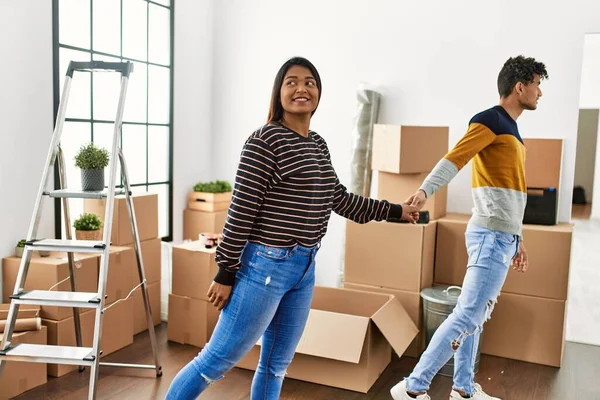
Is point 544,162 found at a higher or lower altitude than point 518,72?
lower

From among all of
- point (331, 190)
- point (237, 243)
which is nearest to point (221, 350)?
point (237, 243)

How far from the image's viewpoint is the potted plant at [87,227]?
3.25m

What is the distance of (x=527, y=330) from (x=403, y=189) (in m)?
1.05

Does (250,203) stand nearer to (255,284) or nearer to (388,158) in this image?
(255,284)

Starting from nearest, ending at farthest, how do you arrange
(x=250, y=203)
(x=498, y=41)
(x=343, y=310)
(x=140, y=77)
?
1. (x=250, y=203)
2. (x=343, y=310)
3. (x=498, y=41)
4. (x=140, y=77)

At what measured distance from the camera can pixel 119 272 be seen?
10.9 feet

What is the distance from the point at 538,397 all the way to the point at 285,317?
64.2 inches

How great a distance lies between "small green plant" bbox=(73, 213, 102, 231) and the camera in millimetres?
3250

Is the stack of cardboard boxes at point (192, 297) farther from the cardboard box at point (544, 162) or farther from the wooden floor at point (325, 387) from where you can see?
the cardboard box at point (544, 162)

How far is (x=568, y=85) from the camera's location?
3555 millimetres

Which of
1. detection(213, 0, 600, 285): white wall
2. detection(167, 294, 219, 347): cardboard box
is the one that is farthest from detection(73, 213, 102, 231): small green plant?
detection(213, 0, 600, 285): white wall

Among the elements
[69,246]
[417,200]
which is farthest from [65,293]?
[417,200]

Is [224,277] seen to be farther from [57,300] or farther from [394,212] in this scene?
[57,300]

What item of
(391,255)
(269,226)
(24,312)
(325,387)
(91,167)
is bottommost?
(325,387)
